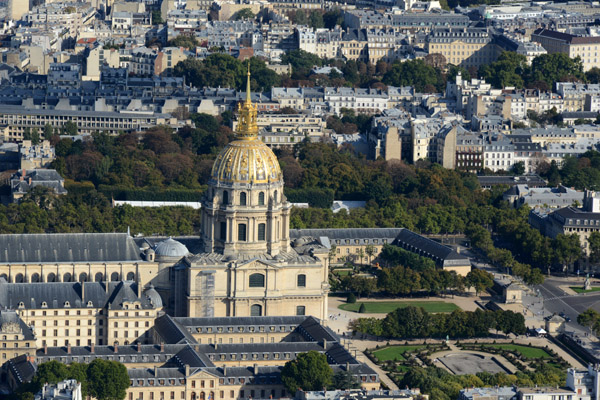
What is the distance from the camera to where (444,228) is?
162m

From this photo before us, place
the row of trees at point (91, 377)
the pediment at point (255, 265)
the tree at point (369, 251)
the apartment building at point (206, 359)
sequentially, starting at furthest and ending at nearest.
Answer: the tree at point (369, 251) → the pediment at point (255, 265) → the apartment building at point (206, 359) → the row of trees at point (91, 377)

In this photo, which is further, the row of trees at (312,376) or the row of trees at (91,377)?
the row of trees at (312,376)

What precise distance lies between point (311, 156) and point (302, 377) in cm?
6335

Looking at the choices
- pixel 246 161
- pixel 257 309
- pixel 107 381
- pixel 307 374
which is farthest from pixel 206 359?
pixel 246 161

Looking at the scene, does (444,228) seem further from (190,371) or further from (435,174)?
(190,371)

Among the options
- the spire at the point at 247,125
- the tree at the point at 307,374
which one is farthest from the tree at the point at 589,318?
the tree at the point at 307,374

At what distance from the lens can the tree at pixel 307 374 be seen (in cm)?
11594

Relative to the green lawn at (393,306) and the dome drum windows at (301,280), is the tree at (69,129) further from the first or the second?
the dome drum windows at (301,280)

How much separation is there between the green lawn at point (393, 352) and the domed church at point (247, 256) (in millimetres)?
6027

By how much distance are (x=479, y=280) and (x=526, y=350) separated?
41.4 ft

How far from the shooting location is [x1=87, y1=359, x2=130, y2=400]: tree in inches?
4496

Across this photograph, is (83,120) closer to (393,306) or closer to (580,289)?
(393,306)

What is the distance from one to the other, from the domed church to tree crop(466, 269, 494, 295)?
1282cm

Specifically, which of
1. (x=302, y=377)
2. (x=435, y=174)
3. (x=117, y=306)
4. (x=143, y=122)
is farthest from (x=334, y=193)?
(x=302, y=377)
